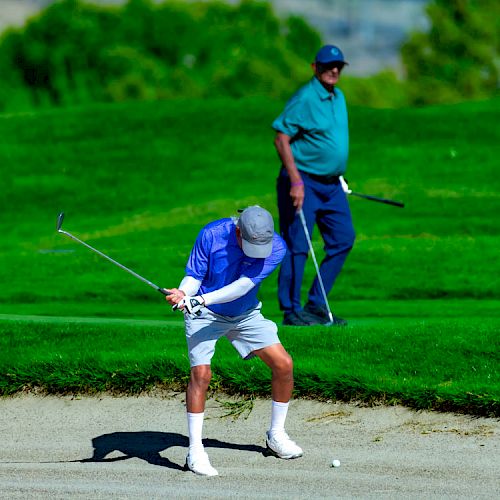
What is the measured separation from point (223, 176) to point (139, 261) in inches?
421

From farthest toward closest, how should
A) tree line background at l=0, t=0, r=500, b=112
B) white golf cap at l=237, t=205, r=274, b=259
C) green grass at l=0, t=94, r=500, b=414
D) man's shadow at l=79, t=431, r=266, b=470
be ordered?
1. tree line background at l=0, t=0, r=500, b=112
2. green grass at l=0, t=94, r=500, b=414
3. man's shadow at l=79, t=431, r=266, b=470
4. white golf cap at l=237, t=205, r=274, b=259

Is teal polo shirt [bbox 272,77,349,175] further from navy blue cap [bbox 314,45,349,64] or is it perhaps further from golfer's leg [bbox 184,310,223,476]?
golfer's leg [bbox 184,310,223,476]

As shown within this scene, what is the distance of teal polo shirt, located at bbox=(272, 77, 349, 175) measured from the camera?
1095 cm

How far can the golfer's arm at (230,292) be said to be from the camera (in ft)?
23.6

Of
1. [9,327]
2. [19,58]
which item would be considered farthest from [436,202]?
[19,58]

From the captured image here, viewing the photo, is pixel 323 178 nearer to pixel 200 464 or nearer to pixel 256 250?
pixel 256 250

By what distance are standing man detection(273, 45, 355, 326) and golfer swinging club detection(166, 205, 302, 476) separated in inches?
125

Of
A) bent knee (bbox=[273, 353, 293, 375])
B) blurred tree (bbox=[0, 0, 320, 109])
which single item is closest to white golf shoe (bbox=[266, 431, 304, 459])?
bent knee (bbox=[273, 353, 293, 375])

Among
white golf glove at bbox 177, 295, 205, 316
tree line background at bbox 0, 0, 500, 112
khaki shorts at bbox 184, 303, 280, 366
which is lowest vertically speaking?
khaki shorts at bbox 184, 303, 280, 366

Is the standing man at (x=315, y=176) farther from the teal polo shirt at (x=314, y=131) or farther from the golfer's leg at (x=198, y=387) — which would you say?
the golfer's leg at (x=198, y=387)

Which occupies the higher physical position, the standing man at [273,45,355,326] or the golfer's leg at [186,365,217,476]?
the standing man at [273,45,355,326]

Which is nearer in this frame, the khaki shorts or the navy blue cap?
the khaki shorts

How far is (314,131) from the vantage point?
10984 millimetres

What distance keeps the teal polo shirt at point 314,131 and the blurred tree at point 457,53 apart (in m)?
47.4
